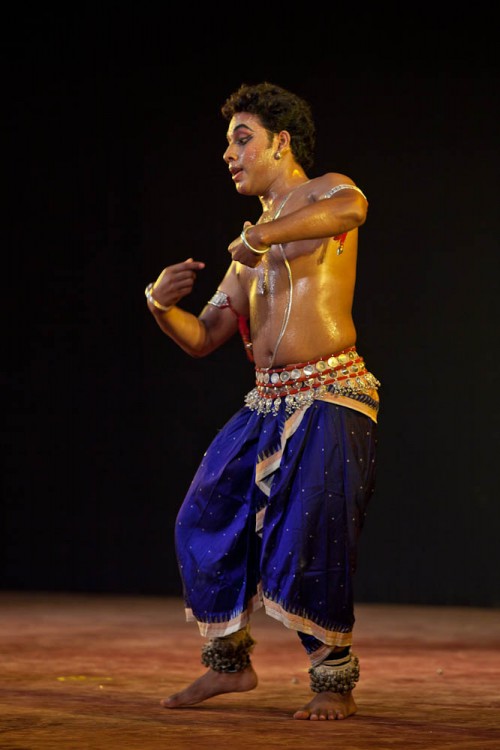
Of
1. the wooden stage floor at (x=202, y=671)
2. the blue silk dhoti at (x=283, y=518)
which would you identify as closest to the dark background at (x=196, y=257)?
the wooden stage floor at (x=202, y=671)

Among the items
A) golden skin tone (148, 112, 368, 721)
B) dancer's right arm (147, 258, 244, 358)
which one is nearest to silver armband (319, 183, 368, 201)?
golden skin tone (148, 112, 368, 721)

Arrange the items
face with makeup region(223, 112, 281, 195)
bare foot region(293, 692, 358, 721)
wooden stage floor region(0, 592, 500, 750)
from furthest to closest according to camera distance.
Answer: face with makeup region(223, 112, 281, 195), bare foot region(293, 692, 358, 721), wooden stage floor region(0, 592, 500, 750)

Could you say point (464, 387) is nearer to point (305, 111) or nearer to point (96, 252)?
point (96, 252)

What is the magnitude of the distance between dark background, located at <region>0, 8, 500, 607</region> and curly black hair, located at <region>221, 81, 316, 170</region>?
2.00 meters

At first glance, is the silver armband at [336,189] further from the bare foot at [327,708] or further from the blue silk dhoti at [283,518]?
the bare foot at [327,708]

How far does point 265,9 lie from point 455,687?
10.1 feet

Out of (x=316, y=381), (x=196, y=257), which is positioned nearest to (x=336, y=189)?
(x=316, y=381)

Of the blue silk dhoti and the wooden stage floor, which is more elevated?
the blue silk dhoti

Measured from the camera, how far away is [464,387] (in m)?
5.09

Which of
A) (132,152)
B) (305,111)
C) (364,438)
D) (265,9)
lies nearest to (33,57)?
(132,152)

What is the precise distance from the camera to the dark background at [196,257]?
5.11m

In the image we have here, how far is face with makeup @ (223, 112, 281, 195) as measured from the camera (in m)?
3.11

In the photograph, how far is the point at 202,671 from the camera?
12.0 ft

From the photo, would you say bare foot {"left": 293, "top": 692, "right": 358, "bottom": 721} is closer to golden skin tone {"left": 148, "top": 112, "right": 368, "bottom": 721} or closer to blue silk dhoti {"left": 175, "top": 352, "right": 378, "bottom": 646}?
golden skin tone {"left": 148, "top": 112, "right": 368, "bottom": 721}
